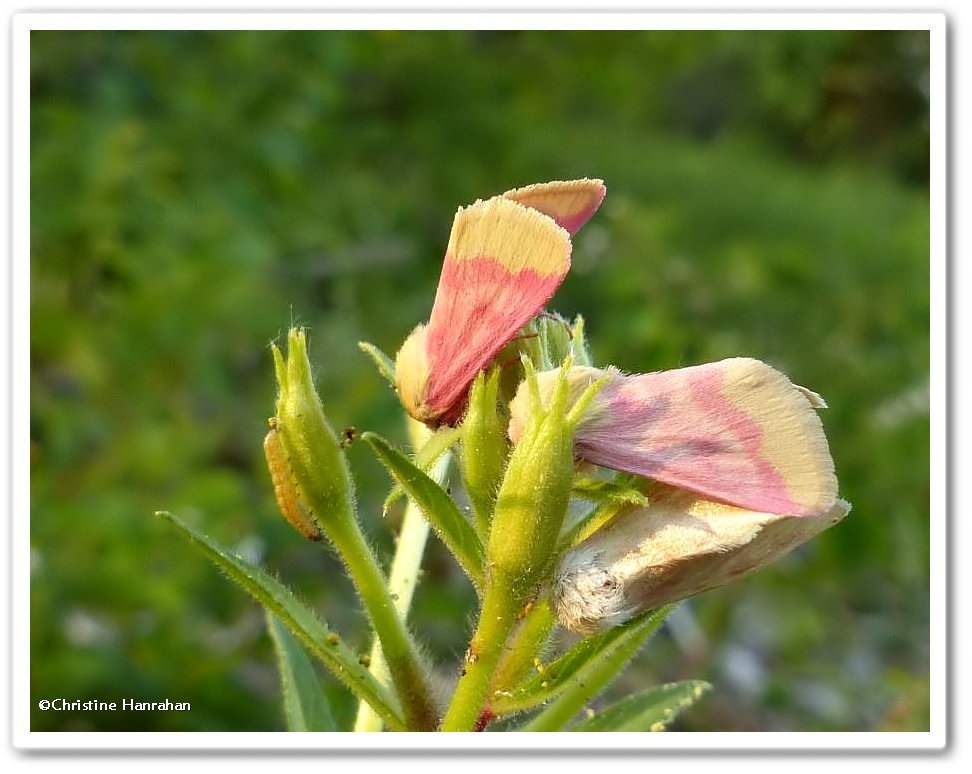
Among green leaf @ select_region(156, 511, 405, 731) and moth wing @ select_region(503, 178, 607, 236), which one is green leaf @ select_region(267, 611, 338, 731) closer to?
green leaf @ select_region(156, 511, 405, 731)

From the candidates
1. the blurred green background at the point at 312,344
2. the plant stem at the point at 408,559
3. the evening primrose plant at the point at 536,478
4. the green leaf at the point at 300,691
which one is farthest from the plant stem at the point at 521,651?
the blurred green background at the point at 312,344

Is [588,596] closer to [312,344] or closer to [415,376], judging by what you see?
[415,376]

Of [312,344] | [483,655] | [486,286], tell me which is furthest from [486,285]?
[312,344]

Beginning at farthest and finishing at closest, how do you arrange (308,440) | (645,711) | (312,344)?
(312,344) < (645,711) < (308,440)

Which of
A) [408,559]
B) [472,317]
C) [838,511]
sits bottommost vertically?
[408,559]

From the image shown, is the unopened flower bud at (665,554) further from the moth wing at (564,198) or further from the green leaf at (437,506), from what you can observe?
the moth wing at (564,198)

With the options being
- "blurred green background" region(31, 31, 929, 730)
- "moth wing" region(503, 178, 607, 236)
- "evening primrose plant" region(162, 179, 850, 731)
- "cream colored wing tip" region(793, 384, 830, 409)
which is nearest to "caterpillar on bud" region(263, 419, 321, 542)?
"evening primrose plant" region(162, 179, 850, 731)
